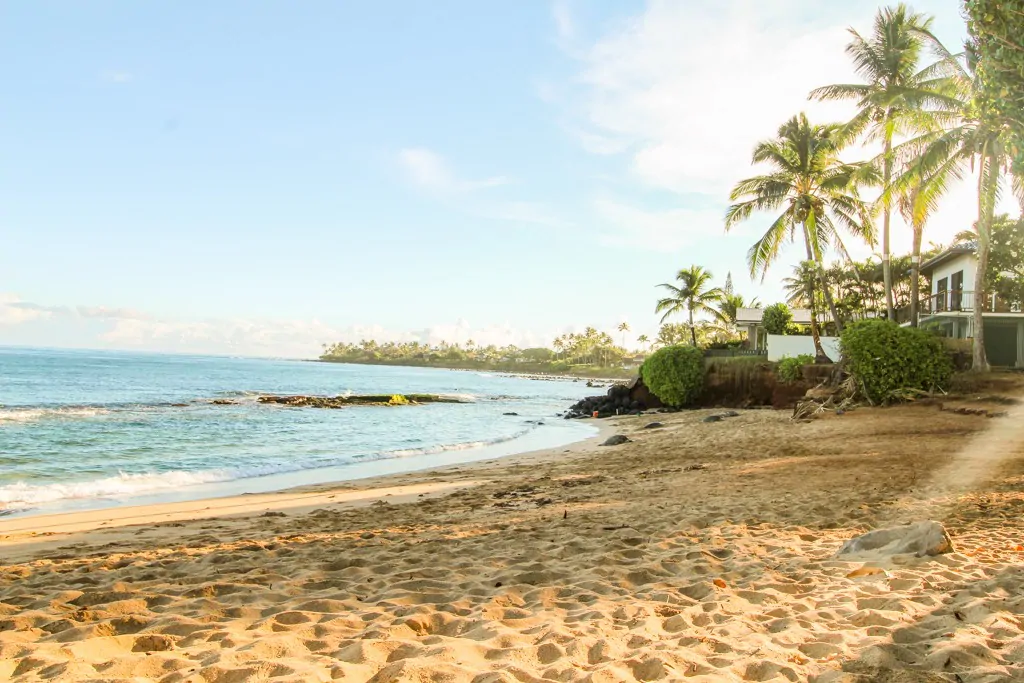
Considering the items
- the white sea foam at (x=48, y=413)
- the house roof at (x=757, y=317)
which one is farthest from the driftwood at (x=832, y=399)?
the white sea foam at (x=48, y=413)

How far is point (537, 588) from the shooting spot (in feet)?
14.9

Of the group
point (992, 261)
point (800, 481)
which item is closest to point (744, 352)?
point (992, 261)

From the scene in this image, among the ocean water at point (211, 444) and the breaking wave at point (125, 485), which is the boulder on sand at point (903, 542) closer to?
the ocean water at point (211, 444)

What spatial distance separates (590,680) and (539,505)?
16.5 feet

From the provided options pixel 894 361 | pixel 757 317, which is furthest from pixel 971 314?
pixel 757 317

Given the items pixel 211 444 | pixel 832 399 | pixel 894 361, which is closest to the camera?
pixel 211 444

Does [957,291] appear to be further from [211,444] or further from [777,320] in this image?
[211,444]

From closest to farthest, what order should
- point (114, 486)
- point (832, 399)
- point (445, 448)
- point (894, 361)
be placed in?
point (114, 486)
point (445, 448)
point (894, 361)
point (832, 399)

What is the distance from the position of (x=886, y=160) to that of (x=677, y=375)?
1187 cm

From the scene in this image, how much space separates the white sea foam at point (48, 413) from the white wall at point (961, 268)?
116ft

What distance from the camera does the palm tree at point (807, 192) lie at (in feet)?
89.6

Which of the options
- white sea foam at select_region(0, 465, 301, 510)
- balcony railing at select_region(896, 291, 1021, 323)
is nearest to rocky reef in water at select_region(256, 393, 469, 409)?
white sea foam at select_region(0, 465, 301, 510)

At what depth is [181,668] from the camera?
3.25m

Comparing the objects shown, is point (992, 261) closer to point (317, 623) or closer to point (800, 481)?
point (800, 481)
